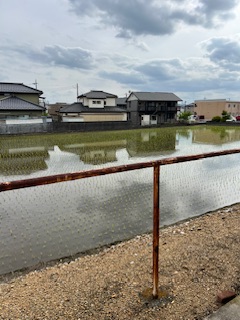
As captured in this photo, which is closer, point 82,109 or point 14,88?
point 14,88

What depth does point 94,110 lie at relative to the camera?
33.8m

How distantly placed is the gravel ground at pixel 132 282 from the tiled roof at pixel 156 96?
127 feet

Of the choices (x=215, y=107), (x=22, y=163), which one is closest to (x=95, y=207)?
(x=22, y=163)

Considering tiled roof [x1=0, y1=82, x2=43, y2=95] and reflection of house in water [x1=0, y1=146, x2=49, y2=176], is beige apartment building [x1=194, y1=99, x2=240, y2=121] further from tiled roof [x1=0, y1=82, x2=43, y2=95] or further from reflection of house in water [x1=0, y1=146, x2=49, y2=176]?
reflection of house in water [x1=0, y1=146, x2=49, y2=176]

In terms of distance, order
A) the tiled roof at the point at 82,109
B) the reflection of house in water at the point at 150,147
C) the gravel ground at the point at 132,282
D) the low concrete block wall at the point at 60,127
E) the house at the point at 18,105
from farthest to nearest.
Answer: the tiled roof at the point at 82,109, the house at the point at 18,105, the low concrete block wall at the point at 60,127, the reflection of house in water at the point at 150,147, the gravel ground at the point at 132,282

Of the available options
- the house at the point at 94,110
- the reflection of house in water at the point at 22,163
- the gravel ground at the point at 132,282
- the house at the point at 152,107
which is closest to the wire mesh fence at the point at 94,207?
the gravel ground at the point at 132,282

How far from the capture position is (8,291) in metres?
2.44

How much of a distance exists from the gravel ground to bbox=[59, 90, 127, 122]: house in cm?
2945

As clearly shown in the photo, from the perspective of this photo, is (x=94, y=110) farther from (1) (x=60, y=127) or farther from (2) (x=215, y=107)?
(2) (x=215, y=107)

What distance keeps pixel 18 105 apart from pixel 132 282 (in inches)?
1078

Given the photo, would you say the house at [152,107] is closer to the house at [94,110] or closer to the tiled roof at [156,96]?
the tiled roof at [156,96]

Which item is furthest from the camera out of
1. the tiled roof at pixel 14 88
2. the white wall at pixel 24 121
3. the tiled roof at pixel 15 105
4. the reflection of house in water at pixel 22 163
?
the tiled roof at pixel 14 88

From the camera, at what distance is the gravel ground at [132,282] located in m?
1.97

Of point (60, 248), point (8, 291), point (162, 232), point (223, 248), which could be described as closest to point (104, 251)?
point (60, 248)
